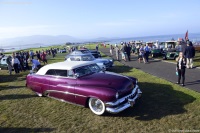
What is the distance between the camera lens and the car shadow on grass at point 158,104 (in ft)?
20.3

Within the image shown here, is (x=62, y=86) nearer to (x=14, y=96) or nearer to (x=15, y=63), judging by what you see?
(x=14, y=96)

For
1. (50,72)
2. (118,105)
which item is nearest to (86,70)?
(50,72)

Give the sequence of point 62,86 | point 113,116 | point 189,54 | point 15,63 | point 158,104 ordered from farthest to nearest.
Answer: point 15,63
point 189,54
point 62,86
point 158,104
point 113,116

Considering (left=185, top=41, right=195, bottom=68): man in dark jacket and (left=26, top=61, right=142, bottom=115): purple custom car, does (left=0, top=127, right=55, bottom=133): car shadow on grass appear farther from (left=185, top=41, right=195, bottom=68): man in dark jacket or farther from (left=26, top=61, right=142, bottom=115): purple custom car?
(left=185, top=41, right=195, bottom=68): man in dark jacket

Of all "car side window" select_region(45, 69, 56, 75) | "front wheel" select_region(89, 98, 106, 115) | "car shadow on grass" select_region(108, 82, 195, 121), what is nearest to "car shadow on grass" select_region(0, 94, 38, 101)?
"car side window" select_region(45, 69, 56, 75)

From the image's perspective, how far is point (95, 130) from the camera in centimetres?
550

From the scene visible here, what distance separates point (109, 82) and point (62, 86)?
6.36ft

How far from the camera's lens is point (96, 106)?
6.59m

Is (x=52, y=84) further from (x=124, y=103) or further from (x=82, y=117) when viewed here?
(x=124, y=103)

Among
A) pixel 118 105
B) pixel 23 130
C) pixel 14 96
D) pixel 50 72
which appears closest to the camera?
pixel 23 130

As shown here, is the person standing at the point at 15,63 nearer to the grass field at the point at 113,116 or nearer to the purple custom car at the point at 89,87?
the grass field at the point at 113,116

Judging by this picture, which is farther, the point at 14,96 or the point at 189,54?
the point at 189,54

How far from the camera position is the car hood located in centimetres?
639

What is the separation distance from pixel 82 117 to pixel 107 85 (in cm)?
138
